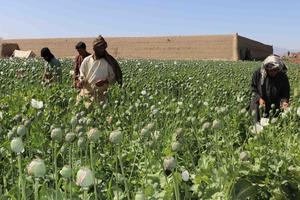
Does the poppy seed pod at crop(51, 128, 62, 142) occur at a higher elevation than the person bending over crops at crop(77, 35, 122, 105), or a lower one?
lower

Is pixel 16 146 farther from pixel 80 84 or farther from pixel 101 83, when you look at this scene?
pixel 80 84

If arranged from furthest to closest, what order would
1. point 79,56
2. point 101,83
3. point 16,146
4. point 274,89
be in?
point 79,56
point 101,83
point 274,89
point 16,146

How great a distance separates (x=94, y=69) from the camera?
15.9 feet

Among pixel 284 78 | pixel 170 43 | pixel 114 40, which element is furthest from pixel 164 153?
pixel 114 40

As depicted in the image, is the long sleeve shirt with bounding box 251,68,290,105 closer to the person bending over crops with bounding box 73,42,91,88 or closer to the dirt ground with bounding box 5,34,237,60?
the person bending over crops with bounding box 73,42,91,88

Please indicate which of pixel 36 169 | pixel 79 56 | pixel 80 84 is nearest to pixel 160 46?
pixel 79 56

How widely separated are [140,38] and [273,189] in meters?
40.9

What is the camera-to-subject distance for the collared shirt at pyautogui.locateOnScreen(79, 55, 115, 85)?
4832 mm

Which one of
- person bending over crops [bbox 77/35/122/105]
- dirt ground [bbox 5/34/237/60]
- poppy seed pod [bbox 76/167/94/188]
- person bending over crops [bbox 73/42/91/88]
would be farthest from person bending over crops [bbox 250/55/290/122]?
dirt ground [bbox 5/34/237/60]

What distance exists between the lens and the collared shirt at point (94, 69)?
483 centimetres

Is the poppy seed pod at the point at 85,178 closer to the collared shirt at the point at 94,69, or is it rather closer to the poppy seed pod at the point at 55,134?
the poppy seed pod at the point at 55,134

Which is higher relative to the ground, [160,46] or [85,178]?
[160,46]

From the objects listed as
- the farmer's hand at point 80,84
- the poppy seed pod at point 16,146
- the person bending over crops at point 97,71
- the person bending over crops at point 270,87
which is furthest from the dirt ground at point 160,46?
the poppy seed pod at point 16,146

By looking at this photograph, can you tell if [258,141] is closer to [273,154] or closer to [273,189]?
[273,154]
